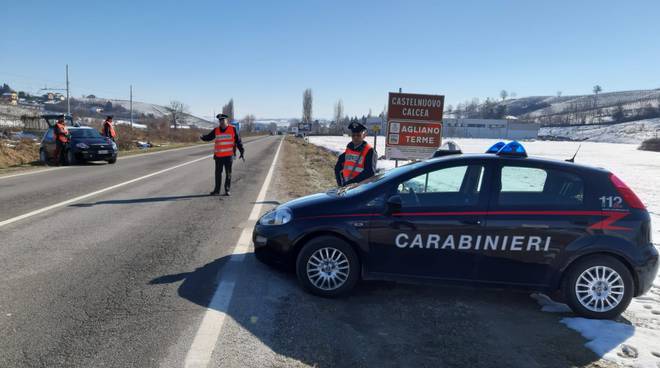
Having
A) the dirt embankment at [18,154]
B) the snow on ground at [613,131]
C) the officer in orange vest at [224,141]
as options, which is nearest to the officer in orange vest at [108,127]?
the dirt embankment at [18,154]

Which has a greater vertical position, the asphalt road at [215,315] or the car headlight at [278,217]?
the car headlight at [278,217]

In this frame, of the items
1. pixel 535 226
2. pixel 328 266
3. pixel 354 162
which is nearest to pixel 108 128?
pixel 354 162

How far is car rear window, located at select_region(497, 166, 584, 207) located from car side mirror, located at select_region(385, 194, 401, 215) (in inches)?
38.5

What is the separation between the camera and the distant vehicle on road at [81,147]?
1673cm

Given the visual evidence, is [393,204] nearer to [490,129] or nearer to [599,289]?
[599,289]

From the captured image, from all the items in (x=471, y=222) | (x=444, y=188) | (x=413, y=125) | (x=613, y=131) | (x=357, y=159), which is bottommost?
(x=471, y=222)

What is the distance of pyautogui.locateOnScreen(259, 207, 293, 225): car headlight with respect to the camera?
4.64 metres

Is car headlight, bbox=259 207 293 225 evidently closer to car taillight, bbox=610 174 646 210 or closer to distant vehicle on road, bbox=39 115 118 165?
car taillight, bbox=610 174 646 210

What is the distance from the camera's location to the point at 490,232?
422cm

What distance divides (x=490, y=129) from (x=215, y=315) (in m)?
136

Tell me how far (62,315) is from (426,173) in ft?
11.7

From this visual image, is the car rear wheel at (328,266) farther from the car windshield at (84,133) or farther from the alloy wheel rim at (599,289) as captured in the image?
the car windshield at (84,133)

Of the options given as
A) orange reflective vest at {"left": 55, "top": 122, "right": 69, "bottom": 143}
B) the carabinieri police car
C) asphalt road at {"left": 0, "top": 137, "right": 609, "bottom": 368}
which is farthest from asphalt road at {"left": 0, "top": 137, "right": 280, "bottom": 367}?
orange reflective vest at {"left": 55, "top": 122, "right": 69, "bottom": 143}

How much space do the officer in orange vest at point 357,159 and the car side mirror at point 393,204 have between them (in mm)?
2400
